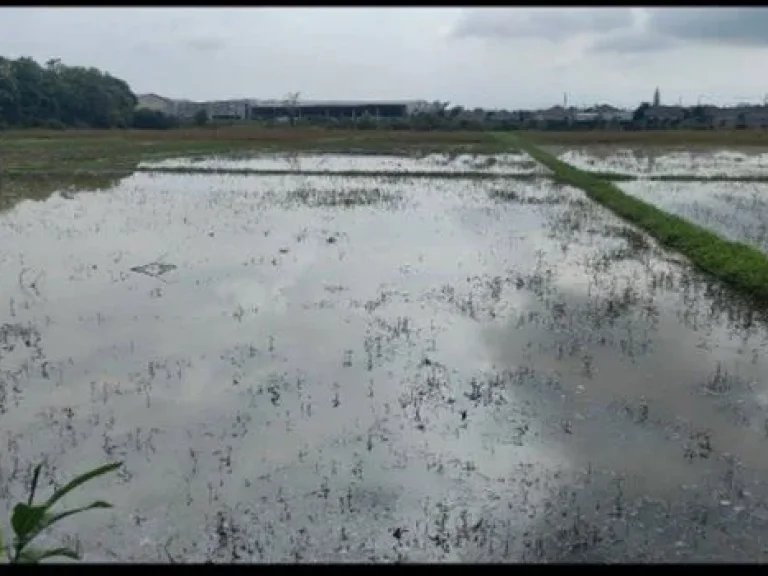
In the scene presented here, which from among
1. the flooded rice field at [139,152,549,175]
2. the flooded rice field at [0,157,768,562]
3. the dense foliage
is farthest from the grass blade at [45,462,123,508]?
the dense foliage

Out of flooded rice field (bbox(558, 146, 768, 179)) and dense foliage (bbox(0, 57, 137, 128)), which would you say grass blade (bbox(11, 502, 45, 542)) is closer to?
flooded rice field (bbox(558, 146, 768, 179))

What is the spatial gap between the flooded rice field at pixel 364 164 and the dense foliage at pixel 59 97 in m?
20.6

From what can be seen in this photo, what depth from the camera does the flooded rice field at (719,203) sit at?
1340 cm

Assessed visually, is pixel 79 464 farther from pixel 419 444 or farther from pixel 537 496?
pixel 537 496

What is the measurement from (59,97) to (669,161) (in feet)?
118

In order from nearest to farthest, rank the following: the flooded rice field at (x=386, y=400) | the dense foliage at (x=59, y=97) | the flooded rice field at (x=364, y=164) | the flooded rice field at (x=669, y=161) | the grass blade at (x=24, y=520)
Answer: the grass blade at (x=24, y=520), the flooded rice field at (x=386, y=400), the flooded rice field at (x=669, y=161), the flooded rice field at (x=364, y=164), the dense foliage at (x=59, y=97)

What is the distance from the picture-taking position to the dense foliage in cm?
4303

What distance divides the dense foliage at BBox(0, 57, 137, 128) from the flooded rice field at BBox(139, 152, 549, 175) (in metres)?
20.6

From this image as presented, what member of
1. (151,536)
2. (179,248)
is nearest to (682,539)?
(151,536)

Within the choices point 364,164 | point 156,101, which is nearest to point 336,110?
point 156,101

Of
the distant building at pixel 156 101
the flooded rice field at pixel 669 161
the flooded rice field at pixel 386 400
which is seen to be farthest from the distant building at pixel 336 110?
the flooded rice field at pixel 386 400

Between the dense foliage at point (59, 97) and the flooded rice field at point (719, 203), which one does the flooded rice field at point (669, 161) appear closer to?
the flooded rice field at point (719, 203)

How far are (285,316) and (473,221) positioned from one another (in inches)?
290

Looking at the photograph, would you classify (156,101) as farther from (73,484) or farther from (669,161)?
(73,484)
